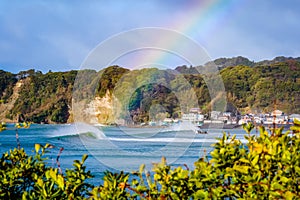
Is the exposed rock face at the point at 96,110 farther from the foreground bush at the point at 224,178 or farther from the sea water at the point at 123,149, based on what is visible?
the foreground bush at the point at 224,178

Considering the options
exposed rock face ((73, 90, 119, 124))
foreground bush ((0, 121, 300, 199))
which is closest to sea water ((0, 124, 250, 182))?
exposed rock face ((73, 90, 119, 124))

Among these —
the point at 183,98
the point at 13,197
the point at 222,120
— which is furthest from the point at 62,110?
the point at 13,197

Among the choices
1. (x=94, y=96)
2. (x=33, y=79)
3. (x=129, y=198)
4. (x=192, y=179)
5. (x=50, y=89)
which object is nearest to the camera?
(x=192, y=179)

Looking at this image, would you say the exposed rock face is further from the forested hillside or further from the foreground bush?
the foreground bush

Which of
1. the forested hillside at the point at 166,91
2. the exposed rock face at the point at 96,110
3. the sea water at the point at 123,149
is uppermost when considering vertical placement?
the forested hillside at the point at 166,91

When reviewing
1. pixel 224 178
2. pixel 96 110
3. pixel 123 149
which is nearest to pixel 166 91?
pixel 96 110

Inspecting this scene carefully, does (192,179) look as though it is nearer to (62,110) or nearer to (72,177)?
(72,177)

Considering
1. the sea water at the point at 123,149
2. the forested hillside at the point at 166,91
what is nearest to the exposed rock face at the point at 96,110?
the forested hillside at the point at 166,91

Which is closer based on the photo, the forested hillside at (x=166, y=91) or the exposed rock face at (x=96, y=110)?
the exposed rock face at (x=96, y=110)

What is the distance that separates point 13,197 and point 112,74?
103ft

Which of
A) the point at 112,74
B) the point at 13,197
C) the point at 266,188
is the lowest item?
the point at 13,197

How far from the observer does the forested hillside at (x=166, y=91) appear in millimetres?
44188

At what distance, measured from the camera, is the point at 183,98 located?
43.6 m

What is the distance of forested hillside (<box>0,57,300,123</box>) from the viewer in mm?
44188
